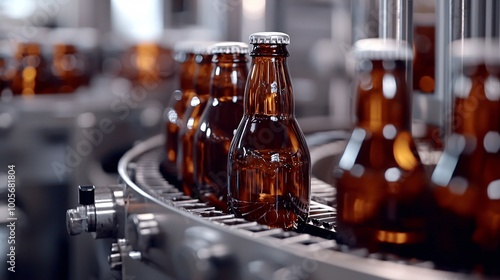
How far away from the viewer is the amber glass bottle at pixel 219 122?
64 centimetres

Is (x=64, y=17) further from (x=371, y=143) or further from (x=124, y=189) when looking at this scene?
(x=371, y=143)

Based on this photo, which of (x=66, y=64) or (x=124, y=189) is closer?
(x=124, y=189)

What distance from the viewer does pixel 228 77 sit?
66cm

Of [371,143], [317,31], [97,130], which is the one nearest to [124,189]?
[371,143]

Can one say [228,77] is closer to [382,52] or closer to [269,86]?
[269,86]

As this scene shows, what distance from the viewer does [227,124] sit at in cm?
65

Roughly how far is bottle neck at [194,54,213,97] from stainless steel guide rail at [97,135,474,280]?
10cm

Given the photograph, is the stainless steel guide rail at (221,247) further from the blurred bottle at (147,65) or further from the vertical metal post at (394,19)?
the blurred bottle at (147,65)

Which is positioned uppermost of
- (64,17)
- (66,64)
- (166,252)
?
(64,17)

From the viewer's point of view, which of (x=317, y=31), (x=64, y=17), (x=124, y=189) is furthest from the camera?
(x=64, y=17)

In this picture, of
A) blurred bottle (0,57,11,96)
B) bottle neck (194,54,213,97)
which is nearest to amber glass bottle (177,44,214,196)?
bottle neck (194,54,213,97)

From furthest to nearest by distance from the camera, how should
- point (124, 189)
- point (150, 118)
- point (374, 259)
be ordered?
point (150, 118) → point (124, 189) → point (374, 259)

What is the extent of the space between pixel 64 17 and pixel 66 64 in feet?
3.82

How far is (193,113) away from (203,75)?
43 mm
